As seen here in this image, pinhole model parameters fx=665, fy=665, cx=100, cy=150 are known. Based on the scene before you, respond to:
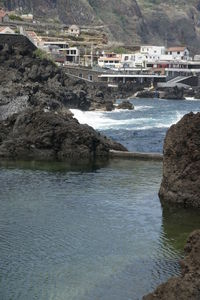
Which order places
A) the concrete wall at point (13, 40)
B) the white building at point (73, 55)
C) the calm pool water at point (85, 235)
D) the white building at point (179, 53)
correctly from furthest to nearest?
the white building at point (179, 53)
the white building at point (73, 55)
the concrete wall at point (13, 40)
the calm pool water at point (85, 235)

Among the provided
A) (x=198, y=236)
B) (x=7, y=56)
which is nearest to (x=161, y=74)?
(x=7, y=56)

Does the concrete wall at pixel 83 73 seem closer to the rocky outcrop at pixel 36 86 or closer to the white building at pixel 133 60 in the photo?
the white building at pixel 133 60

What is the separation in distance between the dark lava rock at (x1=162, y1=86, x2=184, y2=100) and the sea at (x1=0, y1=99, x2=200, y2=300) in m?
85.7

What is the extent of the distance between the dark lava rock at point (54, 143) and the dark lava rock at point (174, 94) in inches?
3285

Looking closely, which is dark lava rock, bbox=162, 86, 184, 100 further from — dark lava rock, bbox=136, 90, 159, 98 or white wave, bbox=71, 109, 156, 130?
white wave, bbox=71, 109, 156, 130

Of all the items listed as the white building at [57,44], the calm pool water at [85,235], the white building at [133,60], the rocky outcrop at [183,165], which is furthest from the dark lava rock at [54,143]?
the white building at [133,60]

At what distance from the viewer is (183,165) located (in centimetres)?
3061

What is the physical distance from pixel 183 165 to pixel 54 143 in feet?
50.8

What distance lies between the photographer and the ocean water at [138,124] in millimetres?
56125

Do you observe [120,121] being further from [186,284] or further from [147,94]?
[186,284]

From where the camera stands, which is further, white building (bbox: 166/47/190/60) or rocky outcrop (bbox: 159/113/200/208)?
white building (bbox: 166/47/190/60)

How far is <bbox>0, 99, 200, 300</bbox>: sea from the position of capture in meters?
20.6

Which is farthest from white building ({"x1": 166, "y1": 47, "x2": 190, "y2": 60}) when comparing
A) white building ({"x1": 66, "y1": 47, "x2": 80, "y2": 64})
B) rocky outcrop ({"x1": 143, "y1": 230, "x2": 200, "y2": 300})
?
rocky outcrop ({"x1": 143, "y1": 230, "x2": 200, "y2": 300})

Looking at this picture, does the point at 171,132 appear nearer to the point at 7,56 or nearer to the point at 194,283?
the point at 194,283
